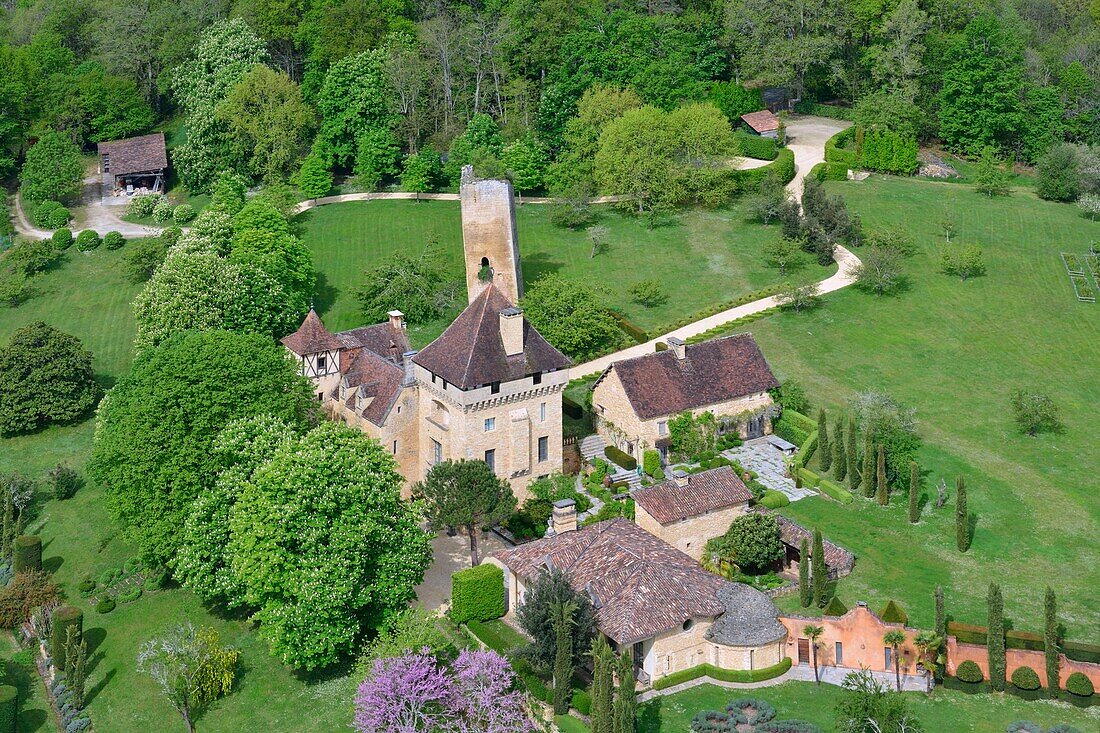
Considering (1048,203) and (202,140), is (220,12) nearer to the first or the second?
(202,140)

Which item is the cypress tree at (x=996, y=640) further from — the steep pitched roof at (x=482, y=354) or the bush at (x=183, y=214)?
the bush at (x=183, y=214)

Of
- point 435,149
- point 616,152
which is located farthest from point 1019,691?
point 435,149

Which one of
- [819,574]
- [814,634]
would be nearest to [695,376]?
[819,574]

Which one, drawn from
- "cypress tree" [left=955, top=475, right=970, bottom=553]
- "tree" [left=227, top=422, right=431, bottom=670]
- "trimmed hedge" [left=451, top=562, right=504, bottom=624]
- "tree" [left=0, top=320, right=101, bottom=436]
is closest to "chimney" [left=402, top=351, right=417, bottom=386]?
"tree" [left=227, top=422, right=431, bottom=670]

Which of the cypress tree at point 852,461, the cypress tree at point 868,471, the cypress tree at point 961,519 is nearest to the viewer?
the cypress tree at point 961,519

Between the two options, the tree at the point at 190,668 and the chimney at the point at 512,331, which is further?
the chimney at the point at 512,331

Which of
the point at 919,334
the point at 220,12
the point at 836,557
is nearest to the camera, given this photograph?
the point at 836,557

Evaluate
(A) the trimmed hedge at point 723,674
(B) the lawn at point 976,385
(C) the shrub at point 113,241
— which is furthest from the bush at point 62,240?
(A) the trimmed hedge at point 723,674

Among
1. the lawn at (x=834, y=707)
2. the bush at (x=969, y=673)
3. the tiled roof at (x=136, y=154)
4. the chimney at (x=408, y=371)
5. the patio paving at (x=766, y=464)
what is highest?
the chimney at (x=408, y=371)
